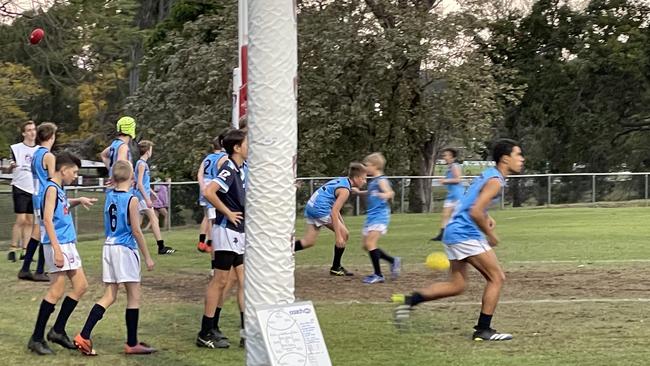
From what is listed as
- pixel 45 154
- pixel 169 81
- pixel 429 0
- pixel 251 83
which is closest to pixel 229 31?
pixel 169 81

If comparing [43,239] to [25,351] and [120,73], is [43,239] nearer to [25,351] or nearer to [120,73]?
[25,351]

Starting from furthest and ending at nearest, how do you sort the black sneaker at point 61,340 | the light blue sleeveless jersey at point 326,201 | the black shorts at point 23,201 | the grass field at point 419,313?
the black shorts at point 23,201 < the light blue sleeveless jersey at point 326,201 < the black sneaker at point 61,340 < the grass field at point 419,313

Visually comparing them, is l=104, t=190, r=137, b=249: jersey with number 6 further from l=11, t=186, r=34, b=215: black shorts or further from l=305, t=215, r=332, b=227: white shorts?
l=11, t=186, r=34, b=215: black shorts

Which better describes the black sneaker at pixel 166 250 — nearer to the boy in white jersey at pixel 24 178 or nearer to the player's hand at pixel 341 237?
the boy in white jersey at pixel 24 178

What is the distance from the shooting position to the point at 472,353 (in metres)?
8.23

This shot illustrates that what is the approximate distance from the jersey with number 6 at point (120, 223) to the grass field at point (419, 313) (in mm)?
1036

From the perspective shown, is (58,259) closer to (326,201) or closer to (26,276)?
(26,276)

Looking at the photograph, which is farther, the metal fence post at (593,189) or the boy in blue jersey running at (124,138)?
the metal fence post at (593,189)

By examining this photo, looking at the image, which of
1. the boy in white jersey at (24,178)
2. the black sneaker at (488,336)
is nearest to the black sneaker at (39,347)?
the black sneaker at (488,336)

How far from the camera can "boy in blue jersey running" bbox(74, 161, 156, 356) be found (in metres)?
8.32

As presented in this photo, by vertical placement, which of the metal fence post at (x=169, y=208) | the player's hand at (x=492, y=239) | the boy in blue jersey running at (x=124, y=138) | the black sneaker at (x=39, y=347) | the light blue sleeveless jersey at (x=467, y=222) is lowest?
the black sneaker at (x=39, y=347)

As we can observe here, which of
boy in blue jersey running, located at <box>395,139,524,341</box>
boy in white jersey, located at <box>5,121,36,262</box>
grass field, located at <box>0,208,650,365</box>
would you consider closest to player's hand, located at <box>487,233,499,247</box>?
boy in blue jersey running, located at <box>395,139,524,341</box>

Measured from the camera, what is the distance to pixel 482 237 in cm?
895

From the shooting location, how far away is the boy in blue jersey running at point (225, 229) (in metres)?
8.58
